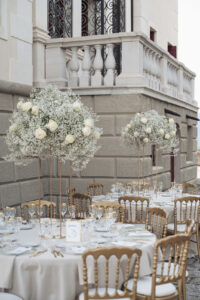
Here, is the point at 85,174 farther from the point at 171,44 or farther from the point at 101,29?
the point at 171,44

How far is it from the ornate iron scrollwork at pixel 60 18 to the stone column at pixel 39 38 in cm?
83

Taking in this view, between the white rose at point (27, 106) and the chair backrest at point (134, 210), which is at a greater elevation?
the white rose at point (27, 106)

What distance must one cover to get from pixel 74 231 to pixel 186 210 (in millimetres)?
2810

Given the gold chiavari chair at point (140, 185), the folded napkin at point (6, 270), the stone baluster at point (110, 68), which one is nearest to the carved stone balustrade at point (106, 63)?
the stone baluster at point (110, 68)

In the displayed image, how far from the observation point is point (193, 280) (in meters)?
5.89

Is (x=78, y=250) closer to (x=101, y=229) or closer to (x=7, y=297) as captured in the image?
(x=7, y=297)

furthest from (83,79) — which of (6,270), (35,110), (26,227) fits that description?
(6,270)

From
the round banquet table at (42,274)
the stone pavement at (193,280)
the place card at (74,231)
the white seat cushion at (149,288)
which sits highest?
the place card at (74,231)

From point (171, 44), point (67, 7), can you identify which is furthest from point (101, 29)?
point (171, 44)

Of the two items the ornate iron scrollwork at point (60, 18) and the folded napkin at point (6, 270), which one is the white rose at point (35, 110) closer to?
the folded napkin at point (6, 270)

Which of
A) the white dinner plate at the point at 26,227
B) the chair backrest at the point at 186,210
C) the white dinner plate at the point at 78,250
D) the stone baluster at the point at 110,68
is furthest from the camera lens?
the stone baluster at the point at 110,68

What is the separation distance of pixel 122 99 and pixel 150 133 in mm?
1476

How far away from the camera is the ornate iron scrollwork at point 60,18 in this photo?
10047 millimetres

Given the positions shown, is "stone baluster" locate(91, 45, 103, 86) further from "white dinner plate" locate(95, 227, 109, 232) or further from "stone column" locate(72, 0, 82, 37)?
"white dinner plate" locate(95, 227, 109, 232)
